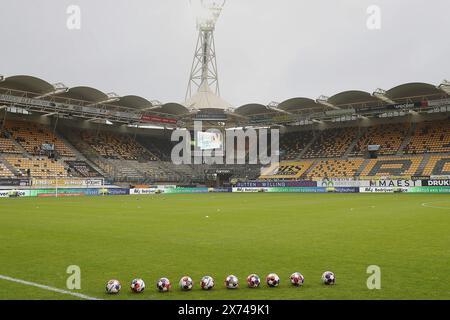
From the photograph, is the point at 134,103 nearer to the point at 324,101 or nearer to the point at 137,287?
the point at 324,101

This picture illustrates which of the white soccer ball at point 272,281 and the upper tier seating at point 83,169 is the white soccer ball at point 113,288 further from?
the upper tier seating at point 83,169

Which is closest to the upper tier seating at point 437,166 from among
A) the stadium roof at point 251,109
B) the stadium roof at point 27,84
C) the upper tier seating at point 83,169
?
the stadium roof at point 251,109

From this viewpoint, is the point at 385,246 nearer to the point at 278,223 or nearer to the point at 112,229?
the point at 278,223

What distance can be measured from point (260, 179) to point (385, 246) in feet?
195

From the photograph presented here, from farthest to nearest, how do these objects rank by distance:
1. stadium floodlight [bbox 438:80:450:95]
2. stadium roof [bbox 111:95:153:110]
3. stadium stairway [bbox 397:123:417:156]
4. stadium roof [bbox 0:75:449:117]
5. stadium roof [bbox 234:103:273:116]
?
1. stadium roof [bbox 234:103:273:116]
2. stadium stairway [bbox 397:123:417:156]
3. stadium roof [bbox 111:95:153:110]
4. stadium roof [bbox 0:75:449:117]
5. stadium floodlight [bbox 438:80:450:95]

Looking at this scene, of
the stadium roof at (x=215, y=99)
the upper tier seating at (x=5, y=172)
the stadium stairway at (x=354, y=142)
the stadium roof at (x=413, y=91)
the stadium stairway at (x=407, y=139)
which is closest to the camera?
the upper tier seating at (x=5, y=172)

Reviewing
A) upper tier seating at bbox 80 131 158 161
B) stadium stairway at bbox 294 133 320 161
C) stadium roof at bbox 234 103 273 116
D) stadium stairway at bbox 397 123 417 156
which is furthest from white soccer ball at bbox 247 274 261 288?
stadium stairway at bbox 294 133 320 161

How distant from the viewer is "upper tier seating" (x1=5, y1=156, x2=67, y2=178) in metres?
56.8

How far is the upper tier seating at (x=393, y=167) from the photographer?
201 ft

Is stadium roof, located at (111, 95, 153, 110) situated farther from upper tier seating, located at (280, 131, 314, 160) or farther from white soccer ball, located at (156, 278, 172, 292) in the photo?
white soccer ball, located at (156, 278, 172, 292)

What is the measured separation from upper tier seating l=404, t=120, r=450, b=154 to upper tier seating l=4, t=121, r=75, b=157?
52018 millimetres

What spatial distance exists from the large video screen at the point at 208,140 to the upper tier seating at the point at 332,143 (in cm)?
1565

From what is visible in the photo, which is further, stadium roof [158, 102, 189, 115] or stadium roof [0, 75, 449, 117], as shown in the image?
stadium roof [158, 102, 189, 115]
